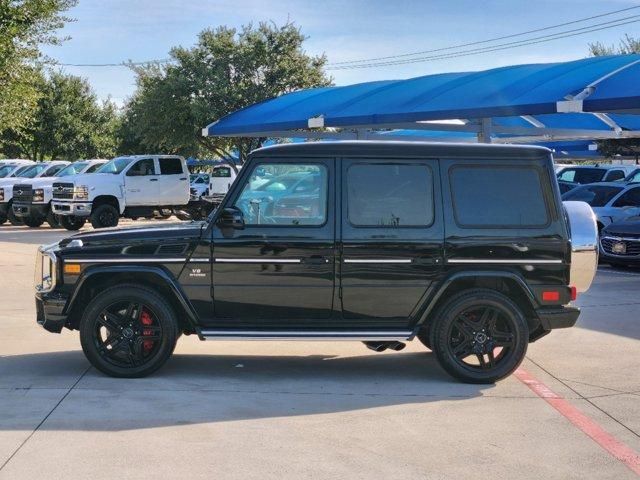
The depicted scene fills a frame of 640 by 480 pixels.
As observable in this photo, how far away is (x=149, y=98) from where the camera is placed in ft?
129

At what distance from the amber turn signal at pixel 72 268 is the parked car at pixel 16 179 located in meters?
21.7

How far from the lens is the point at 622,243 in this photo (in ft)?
55.3

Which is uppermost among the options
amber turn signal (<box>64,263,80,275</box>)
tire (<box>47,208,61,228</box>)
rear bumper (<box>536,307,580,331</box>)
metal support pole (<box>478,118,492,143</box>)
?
metal support pole (<box>478,118,492,143</box>)

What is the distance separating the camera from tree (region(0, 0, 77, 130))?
19391 mm

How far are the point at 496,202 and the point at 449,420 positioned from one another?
201 cm

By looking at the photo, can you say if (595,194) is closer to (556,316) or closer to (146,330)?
(556,316)

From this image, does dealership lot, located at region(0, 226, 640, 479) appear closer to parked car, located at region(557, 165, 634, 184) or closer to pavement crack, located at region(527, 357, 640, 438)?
pavement crack, located at region(527, 357, 640, 438)

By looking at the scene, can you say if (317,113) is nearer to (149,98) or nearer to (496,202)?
(149,98)

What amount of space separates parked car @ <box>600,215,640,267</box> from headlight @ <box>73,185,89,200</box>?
14.0 meters

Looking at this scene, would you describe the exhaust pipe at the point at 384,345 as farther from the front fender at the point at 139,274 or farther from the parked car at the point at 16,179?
the parked car at the point at 16,179

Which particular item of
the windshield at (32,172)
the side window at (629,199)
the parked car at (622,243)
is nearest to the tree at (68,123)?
the windshield at (32,172)

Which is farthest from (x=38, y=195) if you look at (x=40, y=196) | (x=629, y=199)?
(x=629, y=199)

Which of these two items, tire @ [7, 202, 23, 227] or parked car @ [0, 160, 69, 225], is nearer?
tire @ [7, 202, 23, 227]

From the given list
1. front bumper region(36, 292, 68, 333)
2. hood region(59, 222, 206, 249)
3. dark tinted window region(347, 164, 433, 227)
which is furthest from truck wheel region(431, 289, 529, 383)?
front bumper region(36, 292, 68, 333)
